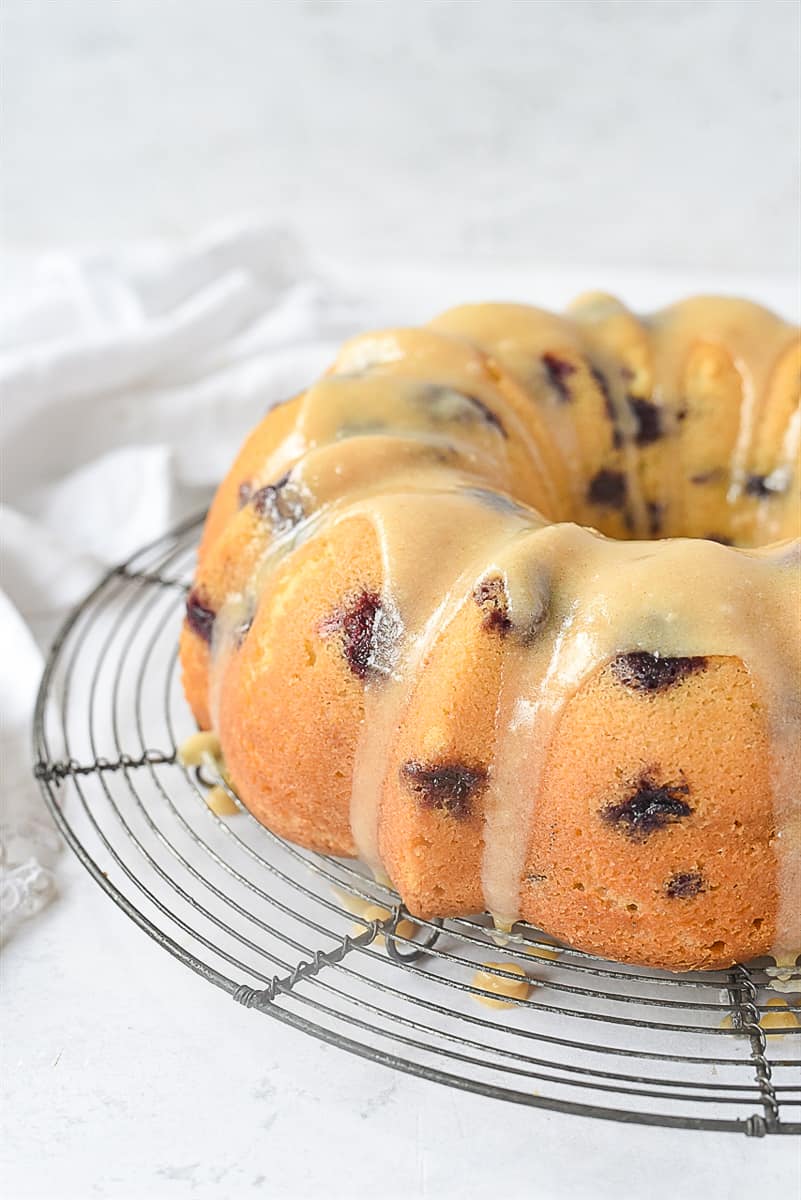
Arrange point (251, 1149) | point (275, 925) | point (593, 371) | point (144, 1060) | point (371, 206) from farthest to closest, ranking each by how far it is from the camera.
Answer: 1. point (371, 206)
2. point (593, 371)
3. point (275, 925)
4. point (144, 1060)
5. point (251, 1149)

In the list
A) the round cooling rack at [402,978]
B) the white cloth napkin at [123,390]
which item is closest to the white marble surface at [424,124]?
the white cloth napkin at [123,390]

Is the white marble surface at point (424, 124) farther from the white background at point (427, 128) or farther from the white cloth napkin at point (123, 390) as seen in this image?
Result: the white cloth napkin at point (123, 390)

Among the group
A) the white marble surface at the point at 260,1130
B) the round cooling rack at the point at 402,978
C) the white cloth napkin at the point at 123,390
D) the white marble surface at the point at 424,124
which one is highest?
the white marble surface at the point at 424,124

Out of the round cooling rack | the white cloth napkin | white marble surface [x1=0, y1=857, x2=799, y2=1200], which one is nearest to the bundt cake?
the round cooling rack

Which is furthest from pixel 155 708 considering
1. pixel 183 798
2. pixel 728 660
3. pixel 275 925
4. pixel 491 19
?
pixel 491 19

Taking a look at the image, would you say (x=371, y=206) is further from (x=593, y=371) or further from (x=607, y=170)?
(x=593, y=371)

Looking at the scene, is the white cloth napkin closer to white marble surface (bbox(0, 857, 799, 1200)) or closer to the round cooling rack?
the round cooling rack
